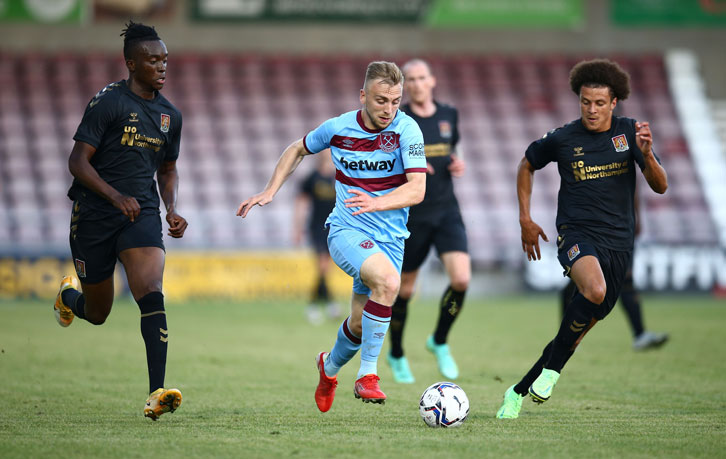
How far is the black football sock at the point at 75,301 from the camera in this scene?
6.85 metres

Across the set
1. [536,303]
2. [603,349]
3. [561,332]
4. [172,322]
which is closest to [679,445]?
[561,332]

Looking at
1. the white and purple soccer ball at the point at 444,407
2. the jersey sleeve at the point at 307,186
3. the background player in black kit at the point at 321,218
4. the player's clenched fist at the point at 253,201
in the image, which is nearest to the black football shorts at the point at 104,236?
the player's clenched fist at the point at 253,201

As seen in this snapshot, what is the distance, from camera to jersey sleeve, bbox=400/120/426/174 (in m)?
6.24

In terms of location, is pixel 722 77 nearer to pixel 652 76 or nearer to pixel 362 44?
pixel 652 76

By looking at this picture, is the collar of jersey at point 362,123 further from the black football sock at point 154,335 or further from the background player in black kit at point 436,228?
the background player in black kit at point 436,228

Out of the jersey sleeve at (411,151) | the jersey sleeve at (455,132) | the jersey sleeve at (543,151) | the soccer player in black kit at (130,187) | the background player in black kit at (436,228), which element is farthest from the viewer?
the jersey sleeve at (455,132)

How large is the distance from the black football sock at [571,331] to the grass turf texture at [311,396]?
1.25ft

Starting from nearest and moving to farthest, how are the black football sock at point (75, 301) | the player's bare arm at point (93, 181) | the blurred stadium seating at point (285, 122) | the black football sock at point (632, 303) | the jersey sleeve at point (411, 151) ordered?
the player's bare arm at point (93, 181) → the jersey sleeve at point (411, 151) → the black football sock at point (75, 301) → the black football sock at point (632, 303) → the blurred stadium seating at point (285, 122)

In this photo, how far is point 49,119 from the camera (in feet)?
71.2

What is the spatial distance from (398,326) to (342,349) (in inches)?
83.7

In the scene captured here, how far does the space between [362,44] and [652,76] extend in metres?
7.18

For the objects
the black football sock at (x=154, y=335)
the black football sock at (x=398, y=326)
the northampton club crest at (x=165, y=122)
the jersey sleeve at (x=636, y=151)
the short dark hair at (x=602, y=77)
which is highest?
the short dark hair at (x=602, y=77)

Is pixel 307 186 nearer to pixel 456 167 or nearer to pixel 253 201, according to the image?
pixel 456 167

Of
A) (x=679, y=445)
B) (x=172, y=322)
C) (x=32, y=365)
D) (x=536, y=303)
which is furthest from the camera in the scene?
(x=536, y=303)
